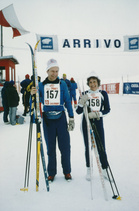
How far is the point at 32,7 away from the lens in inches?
127

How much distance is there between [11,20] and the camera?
1001 cm

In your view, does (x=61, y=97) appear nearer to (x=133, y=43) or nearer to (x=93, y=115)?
(x=93, y=115)

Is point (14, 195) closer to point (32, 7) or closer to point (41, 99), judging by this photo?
point (41, 99)

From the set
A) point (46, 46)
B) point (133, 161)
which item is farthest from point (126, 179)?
point (46, 46)

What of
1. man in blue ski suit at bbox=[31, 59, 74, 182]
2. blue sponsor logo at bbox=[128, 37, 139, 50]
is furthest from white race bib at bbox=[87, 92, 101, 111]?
blue sponsor logo at bbox=[128, 37, 139, 50]

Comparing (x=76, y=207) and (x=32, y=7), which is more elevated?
(x=32, y=7)

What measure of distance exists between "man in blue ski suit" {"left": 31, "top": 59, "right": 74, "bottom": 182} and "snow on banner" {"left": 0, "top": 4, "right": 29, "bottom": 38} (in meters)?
8.49

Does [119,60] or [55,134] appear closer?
[55,134]

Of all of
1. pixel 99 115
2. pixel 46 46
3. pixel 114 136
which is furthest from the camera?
pixel 46 46

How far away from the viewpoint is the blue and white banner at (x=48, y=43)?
1005 cm

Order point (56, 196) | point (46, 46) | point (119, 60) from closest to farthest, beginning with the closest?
point (56, 196)
point (46, 46)
point (119, 60)

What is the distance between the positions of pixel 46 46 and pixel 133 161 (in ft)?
29.1

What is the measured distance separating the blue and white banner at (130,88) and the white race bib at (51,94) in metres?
13.3

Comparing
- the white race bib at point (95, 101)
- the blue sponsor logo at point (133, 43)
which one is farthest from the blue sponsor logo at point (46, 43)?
the white race bib at point (95, 101)
